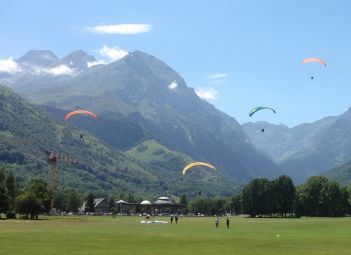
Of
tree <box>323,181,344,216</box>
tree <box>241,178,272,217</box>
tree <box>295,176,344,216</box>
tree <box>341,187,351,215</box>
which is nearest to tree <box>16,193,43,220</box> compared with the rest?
tree <box>241,178,272,217</box>

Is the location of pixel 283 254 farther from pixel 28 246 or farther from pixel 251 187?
pixel 251 187

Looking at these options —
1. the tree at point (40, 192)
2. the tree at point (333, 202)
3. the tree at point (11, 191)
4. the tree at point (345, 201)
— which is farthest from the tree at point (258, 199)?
the tree at point (11, 191)

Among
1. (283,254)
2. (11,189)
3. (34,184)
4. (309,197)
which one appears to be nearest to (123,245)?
(283,254)

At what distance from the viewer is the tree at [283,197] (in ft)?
620

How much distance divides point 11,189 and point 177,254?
114626 mm

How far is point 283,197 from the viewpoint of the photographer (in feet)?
623

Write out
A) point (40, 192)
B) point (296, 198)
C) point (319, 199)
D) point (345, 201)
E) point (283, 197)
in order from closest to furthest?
1. point (40, 192)
2. point (319, 199)
3. point (345, 201)
4. point (296, 198)
5. point (283, 197)

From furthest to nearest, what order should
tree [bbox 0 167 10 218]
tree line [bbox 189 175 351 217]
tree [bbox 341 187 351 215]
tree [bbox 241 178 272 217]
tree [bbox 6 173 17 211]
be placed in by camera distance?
tree [bbox 241 178 272 217] < tree [bbox 341 187 351 215] < tree line [bbox 189 175 351 217] < tree [bbox 6 173 17 211] < tree [bbox 0 167 10 218]

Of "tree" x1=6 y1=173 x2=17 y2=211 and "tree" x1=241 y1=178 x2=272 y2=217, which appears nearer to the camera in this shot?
"tree" x1=6 y1=173 x2=17 y2=211

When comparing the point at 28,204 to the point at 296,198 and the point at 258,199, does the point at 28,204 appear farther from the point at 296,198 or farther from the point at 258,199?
the point at 296,198

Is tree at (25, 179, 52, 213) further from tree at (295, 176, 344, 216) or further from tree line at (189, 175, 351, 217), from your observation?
tree at (295, 176, 344, 216)

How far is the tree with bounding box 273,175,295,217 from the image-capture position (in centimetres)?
18888

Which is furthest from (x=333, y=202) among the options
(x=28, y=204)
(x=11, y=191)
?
(x=11, y=191)

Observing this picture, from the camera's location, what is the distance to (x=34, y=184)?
5556 inches
